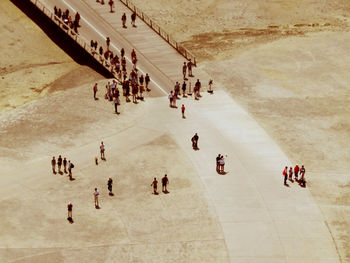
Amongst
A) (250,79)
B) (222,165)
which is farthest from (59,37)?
(222,165)

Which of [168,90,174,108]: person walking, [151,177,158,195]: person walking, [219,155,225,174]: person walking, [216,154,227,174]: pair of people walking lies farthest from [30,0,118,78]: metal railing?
[151,177,158,195]: person walking

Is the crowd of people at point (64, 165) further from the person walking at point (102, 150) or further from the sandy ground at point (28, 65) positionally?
the sandy ground at point (28, 65)

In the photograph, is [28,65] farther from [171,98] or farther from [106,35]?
[171,98]

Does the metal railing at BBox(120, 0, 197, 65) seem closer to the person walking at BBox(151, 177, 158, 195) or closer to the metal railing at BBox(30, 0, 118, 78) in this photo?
the metal railing at BBox(30, 0, 118, 78)

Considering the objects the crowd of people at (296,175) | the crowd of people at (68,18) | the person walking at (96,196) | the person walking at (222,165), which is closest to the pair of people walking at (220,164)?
the person walking at (222,165)

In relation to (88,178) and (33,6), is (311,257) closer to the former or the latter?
(88,178)
